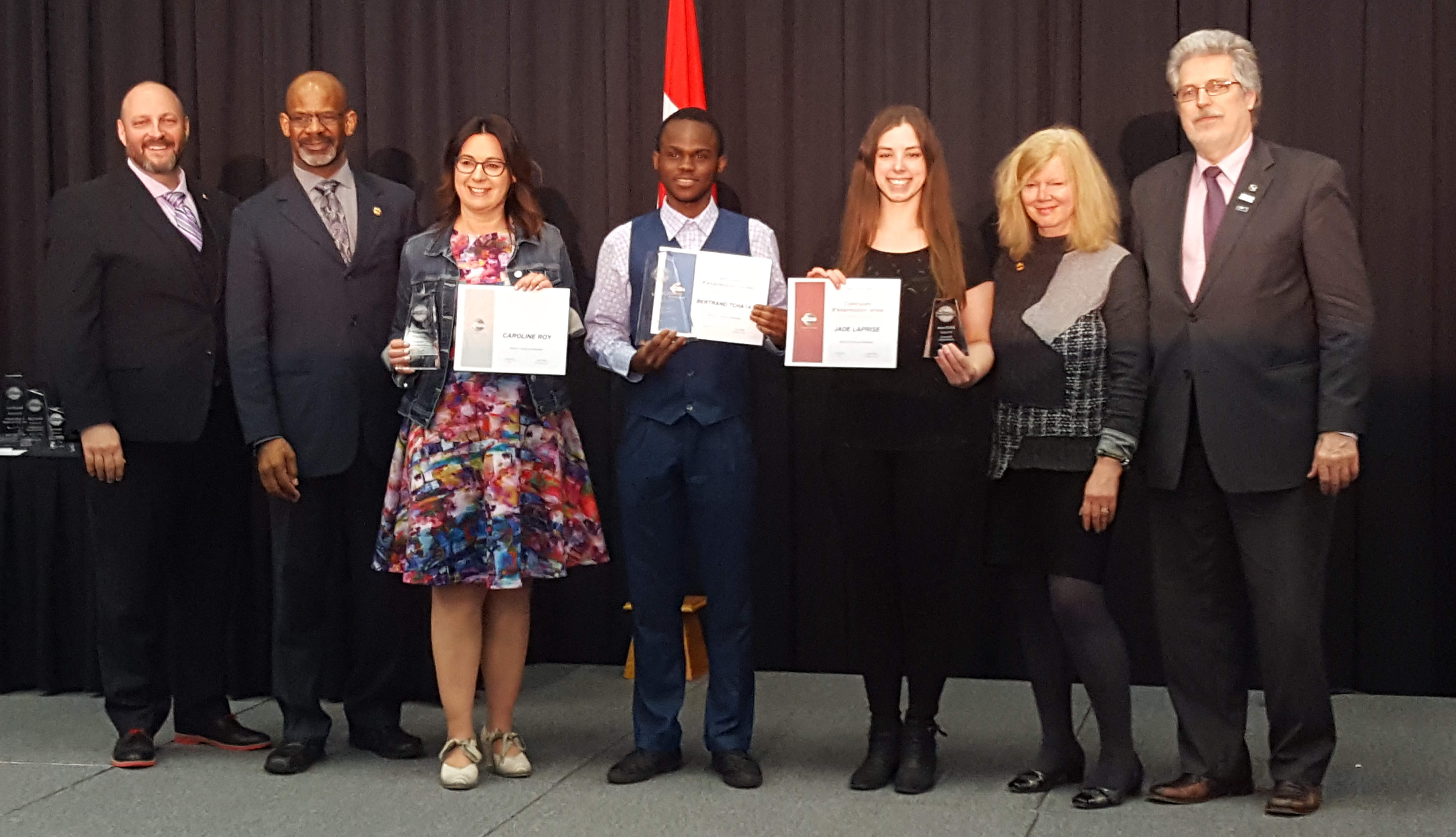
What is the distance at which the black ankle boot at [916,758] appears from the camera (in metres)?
3.58

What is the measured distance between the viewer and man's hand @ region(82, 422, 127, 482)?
3.96 m

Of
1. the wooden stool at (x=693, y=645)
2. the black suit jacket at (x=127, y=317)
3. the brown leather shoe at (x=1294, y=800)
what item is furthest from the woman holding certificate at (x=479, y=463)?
the brown leather shoe at (x=1294, y=800)

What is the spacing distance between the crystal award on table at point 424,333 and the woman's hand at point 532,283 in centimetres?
21

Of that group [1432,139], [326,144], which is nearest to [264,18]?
[326,144]

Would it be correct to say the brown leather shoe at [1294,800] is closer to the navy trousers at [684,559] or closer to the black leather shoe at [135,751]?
the navy trousers at [684,559]

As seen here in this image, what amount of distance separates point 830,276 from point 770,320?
0.59 feet

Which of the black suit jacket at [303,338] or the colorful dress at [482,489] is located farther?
the black suit jacket at [303,338]

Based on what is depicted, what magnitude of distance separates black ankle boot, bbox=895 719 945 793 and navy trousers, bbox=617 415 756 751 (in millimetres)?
396

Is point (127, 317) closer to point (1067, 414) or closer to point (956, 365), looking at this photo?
point (956, 365)

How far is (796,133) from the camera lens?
16.0 feet

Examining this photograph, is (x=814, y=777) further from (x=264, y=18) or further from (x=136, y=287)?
(x=264, y=18)

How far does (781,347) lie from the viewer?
3662 mm

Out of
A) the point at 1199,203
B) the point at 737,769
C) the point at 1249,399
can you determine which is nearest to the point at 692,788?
the point at 737,769

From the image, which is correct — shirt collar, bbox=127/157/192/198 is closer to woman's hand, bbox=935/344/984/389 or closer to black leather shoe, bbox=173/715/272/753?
black leather shoe, bbox=173/715/272/753
